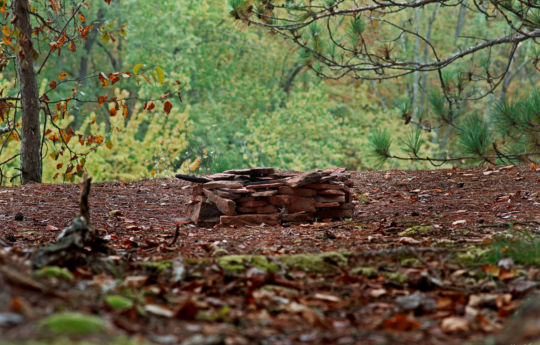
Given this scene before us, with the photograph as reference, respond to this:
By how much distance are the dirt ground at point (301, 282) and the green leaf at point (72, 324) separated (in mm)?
18

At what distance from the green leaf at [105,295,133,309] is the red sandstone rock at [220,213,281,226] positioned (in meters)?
2.52

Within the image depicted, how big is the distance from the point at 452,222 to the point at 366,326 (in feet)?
7.69

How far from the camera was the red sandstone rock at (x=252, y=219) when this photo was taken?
420 cm

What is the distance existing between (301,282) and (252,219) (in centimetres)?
208

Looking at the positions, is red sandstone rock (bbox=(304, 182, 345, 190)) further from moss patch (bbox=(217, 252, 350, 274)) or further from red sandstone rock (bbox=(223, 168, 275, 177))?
moss patch (bbox=(217, 252, 350, 274))

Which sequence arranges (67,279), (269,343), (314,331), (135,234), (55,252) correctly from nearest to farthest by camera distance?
(269,343), (314,331), (67,279), (55,252), (135,234)

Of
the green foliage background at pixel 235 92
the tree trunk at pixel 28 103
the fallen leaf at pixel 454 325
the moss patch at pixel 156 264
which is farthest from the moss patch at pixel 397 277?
the green foliage background at pixel 235 92

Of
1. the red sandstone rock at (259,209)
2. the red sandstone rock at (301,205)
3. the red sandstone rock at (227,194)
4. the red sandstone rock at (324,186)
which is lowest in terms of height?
the red sandstone rock at (259,209)

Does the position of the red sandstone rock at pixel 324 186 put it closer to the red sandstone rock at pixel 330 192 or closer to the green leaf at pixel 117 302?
the red sandstone rock at pixel 330 192

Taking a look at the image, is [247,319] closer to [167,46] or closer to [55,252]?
[55,252]

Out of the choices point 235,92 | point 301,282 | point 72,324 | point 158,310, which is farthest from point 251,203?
point 235,92

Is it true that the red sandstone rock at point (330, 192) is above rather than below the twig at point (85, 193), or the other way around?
below

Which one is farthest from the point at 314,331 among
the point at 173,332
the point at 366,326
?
the point at 173,332

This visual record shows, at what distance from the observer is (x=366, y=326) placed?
168 cm
